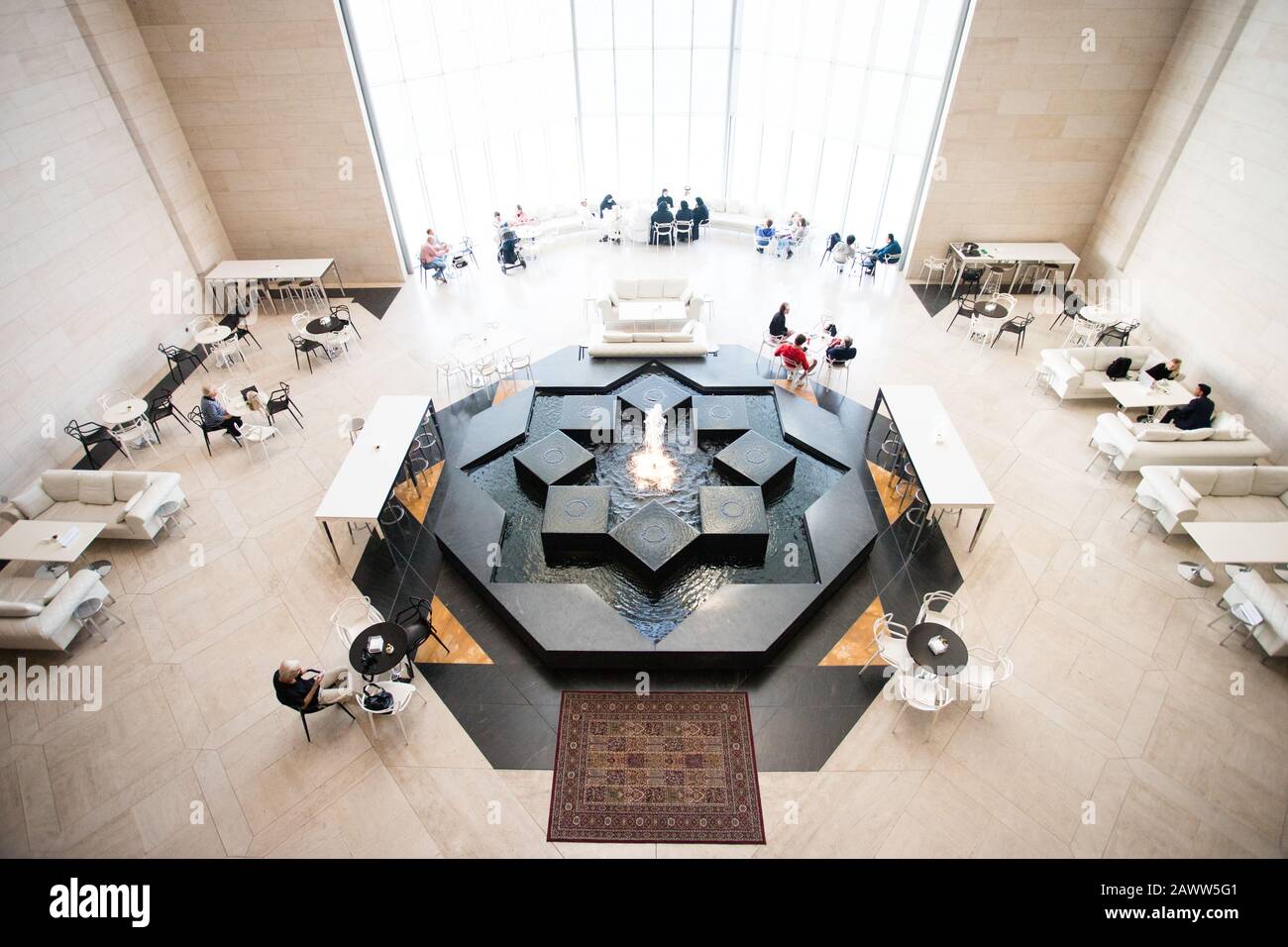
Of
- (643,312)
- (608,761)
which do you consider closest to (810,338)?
(643,312)

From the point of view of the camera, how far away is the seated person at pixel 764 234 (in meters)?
14.1

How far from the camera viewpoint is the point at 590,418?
29.6 ft

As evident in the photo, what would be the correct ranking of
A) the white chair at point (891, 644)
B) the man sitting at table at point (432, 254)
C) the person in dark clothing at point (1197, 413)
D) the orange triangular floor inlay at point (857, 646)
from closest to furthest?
the white chair at point (891, 644), the orange triangular floor inlay at point (857, 646), the person in dark clothing at point (1197, 413), the man sitting at table at point (432, 254)

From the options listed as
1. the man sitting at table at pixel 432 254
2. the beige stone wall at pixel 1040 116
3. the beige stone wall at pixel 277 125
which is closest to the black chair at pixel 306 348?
the beige stone wall at pixel 277 125

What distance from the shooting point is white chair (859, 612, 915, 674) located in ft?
19.6

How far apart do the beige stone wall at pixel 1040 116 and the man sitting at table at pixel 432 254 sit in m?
10.1

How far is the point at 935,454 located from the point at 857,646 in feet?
9.07

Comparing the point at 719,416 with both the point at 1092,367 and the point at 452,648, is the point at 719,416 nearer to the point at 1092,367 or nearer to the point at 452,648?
the point at 452,648

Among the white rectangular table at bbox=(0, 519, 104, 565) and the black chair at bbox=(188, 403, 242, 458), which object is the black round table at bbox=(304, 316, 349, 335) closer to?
the black chair at bbox=(188, 403, 242, 458)

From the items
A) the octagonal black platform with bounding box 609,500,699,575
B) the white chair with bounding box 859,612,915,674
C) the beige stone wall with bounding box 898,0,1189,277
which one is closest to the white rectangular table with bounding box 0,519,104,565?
the octagonal black platform with bounding box 609,500,699,575

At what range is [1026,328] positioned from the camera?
38.3 feet

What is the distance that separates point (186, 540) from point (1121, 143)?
16.9 meters

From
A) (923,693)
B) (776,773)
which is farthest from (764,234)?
(776,773)

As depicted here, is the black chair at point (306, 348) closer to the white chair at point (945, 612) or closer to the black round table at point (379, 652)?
Answer: the black round table at point (379, 652)
